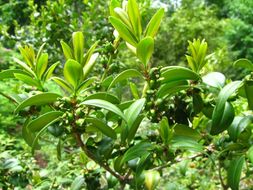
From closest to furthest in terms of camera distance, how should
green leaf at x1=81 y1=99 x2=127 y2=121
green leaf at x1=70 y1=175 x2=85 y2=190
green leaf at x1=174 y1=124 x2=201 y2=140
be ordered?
green leaf at x1=81 y1=99 x2=127 y2=121 → green leaf at x1=174 y1=124 x2=201 y2=140 → green leaf at x1=70 y1=175 x2=85 y2=190

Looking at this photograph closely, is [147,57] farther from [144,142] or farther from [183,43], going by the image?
[183,43]

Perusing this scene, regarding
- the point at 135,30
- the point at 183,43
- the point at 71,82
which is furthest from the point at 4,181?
the point at 183,43

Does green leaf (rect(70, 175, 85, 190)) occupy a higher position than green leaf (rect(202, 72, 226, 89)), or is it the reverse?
green leaf (rect(202, 72, 226, 89))

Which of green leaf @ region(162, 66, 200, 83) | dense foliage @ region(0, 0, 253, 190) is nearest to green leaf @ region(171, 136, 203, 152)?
dense foliage @ region(0, 0, 253, 190)

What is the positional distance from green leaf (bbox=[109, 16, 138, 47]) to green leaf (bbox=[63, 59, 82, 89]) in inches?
4.0

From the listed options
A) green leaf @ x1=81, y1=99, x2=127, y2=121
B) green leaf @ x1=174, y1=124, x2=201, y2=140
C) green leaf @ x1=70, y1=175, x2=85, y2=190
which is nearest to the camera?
green leaf @ x1=81, y1=99, x2=127, y2=121

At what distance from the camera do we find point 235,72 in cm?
977

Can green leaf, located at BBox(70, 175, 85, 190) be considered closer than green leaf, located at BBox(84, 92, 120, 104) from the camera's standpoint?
No

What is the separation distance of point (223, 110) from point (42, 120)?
32 cm

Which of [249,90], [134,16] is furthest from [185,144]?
[134,16]

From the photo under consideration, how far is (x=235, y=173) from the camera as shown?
76 centimetres

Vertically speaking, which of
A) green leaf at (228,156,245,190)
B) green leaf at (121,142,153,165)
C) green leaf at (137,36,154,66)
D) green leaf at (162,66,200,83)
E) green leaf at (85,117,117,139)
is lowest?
green leaf at (228,156,245,190)

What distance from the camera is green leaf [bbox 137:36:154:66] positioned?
72 cm

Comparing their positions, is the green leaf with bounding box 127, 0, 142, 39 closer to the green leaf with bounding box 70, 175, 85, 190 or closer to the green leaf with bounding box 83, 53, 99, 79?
the green leaf with bounding box 83, 53, 99, 79
